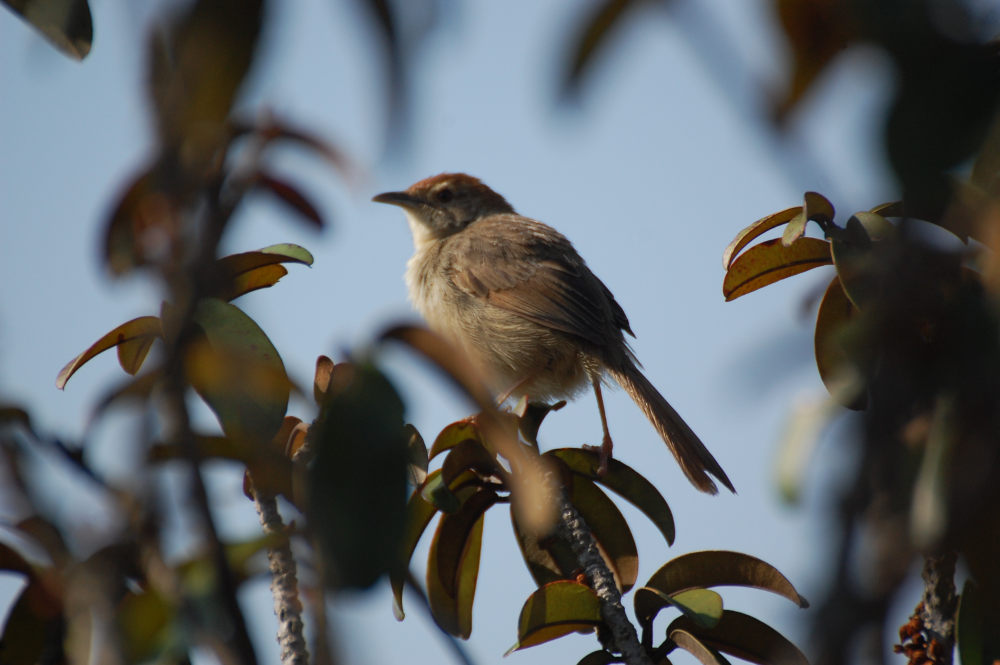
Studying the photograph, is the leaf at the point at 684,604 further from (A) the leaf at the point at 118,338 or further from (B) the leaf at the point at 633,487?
(A) the leaf at the point at 118,338

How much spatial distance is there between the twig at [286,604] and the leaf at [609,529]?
1043 mm

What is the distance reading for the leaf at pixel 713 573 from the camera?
2.78 metres

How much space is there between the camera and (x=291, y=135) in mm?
1243

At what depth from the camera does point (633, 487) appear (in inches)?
126

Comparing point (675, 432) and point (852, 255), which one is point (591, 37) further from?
point (675, 432)

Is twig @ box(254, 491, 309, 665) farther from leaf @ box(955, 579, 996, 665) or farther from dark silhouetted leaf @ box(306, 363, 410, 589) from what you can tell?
leaf @ box(955, 579, 996, 665)

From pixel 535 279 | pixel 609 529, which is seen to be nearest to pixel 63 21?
pixel 609 529

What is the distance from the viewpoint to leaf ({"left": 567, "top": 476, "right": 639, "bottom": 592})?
9.95ft

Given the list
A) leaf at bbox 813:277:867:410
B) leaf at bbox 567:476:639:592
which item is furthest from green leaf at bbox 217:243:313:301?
leaf at bbox 813:277:867:410

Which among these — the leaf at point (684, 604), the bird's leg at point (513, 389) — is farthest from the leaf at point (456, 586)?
the bird's leg at point (513, 389)

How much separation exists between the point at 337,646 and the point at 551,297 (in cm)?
546

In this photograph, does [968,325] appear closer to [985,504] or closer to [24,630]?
[985,504]

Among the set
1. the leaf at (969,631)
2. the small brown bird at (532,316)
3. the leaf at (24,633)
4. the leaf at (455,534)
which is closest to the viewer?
the leaf at (24,633)

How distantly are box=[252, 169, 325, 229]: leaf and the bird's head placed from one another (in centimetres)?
618
